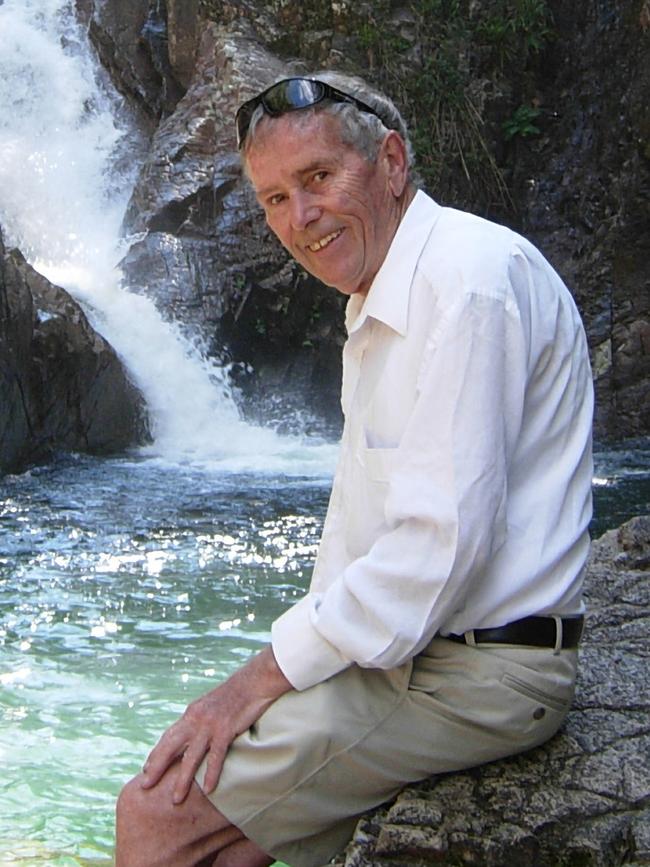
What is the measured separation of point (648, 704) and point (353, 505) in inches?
29.3

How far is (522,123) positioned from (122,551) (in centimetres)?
935

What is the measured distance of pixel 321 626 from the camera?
1.81 m

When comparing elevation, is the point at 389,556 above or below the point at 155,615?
above

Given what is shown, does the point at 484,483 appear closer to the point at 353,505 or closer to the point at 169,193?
the point at 353,505

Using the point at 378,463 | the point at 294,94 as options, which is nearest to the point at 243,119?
the point at 294,94

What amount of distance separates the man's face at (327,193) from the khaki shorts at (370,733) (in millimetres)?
680

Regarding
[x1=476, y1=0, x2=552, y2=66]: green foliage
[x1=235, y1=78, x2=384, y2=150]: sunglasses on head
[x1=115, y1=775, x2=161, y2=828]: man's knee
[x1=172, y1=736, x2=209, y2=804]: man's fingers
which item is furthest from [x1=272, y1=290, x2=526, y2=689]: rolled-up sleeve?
[x1=476, y1=0, x2=552, y2=66]: green foliage

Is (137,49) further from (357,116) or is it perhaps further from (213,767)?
(213,767)

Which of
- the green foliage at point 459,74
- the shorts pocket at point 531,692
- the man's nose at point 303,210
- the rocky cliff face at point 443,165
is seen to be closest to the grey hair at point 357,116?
the man's nose at point 303,210

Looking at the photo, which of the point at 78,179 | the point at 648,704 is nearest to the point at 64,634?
the point at 648,704

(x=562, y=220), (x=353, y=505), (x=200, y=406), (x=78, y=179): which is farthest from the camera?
(x=78, y=179)

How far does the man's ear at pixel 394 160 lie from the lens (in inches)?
81.7

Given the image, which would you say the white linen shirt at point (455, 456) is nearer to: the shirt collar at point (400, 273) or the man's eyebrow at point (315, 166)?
the shirt collar at point (400, 273)

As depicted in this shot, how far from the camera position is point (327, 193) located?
6.76 feet
